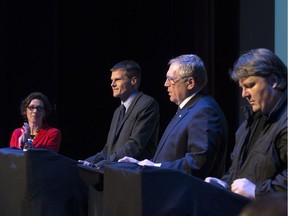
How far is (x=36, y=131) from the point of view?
5.81m

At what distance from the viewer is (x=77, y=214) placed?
4.11m

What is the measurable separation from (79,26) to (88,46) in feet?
0.79

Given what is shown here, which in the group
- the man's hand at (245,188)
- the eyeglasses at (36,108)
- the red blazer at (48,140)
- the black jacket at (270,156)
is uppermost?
the black jacket at (270,156)

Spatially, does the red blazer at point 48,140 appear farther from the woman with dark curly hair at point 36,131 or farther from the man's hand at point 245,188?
the man's hand at point 245,188

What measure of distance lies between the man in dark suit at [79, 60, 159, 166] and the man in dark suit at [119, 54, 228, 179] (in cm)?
76

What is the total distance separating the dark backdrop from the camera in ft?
23.3

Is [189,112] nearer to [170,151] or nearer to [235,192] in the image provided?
[170,151]

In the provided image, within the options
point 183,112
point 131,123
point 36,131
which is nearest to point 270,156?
point 183,112

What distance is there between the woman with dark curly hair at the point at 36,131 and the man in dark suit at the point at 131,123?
2.40 feet

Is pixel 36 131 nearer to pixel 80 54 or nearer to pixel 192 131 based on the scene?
pixel 80 54

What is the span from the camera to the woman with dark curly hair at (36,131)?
5586mm

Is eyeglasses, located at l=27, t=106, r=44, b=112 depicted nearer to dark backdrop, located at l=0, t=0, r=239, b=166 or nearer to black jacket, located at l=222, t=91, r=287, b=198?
dark backdrop, located at l=0, t=0, r=239, b=166

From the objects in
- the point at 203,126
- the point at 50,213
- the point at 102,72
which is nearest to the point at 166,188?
the point at 203,126

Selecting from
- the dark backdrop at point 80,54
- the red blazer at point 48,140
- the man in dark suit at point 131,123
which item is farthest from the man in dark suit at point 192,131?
the dark backdrop at point 80,54
